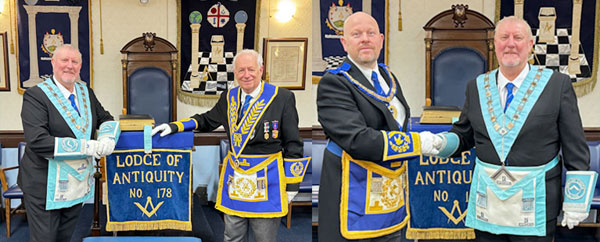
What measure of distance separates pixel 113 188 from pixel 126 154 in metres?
0.25

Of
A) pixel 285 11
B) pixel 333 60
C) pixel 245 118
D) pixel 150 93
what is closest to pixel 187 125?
pixel 245 118

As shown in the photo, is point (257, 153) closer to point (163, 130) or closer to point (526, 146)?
point (163, 130)

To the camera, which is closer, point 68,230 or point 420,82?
point 68,230

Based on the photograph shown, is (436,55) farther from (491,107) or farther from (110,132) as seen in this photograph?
(110,132)

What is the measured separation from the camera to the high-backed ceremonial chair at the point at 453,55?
4.86m

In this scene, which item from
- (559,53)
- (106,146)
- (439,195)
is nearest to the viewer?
(106,146)

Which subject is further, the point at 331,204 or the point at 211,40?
the point at 211,40

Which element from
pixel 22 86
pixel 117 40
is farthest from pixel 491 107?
pixel 22 86

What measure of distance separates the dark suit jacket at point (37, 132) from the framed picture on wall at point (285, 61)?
3.17 meters

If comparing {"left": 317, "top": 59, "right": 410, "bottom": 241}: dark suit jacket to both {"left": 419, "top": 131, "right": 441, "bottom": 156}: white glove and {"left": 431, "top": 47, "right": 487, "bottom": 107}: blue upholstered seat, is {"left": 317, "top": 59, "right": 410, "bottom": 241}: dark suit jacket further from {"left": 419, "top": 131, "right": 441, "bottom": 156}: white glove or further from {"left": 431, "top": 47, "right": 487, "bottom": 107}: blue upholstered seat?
{"left": 431, "top": 47, "right": 487, "bottom": 107}: blue upholstered seat

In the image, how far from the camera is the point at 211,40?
5.46 metres

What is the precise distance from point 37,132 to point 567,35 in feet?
16.5

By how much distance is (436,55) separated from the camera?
4.92m

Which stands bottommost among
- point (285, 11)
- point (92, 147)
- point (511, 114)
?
point (92, 147)
